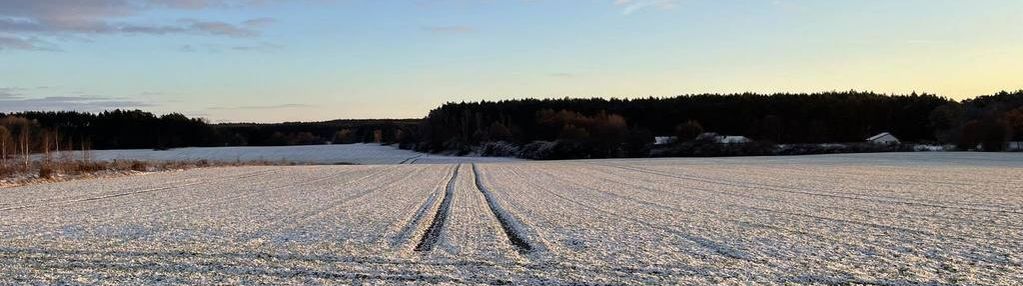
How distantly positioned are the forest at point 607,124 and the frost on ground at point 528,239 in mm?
65626

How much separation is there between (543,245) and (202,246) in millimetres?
4692

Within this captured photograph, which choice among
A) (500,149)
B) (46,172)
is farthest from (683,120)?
(46,172)

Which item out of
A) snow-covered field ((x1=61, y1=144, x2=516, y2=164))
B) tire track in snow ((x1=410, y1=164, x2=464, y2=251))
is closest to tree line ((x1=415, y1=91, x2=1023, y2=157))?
snow-covered field ((x1=61, y1=144, x2=516, y2=164))

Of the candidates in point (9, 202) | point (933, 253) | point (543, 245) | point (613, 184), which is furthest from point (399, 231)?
point (613, 184)

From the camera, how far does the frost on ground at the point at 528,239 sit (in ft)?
28.4

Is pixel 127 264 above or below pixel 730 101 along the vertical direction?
below

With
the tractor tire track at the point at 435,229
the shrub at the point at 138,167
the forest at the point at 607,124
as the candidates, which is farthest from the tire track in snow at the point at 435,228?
the forest at the point at 607,124

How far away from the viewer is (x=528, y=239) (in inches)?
463

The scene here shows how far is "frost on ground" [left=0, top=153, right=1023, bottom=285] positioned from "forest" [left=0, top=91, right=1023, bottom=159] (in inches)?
2584

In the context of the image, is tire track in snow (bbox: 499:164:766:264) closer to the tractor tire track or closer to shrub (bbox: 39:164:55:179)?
the tractor tire track

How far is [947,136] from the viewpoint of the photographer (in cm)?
7175

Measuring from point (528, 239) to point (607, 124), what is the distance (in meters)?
84.6

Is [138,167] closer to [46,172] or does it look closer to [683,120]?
[46,172]

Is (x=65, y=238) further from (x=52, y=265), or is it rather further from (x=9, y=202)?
(x=9, y=202)
